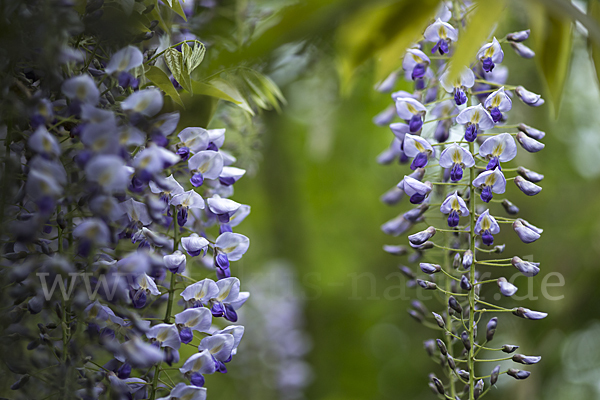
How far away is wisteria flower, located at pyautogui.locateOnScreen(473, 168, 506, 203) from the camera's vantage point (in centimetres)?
53

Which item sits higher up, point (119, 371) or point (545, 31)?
point (545, 31)

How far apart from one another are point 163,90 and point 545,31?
1.39 feet

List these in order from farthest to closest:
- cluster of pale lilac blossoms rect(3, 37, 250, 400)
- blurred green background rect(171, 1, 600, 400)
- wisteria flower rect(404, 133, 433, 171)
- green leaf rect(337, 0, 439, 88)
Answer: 1. blurred green background rect(171, 1, 600, 400)
2. wisteria flower rect(404, 133, 433, 171)
3. green leaf rect(337, 0, 439, 88)
4. cluster of pale lilac blossoms rect(3, 37, 250, 400)

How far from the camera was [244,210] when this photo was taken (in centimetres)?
60

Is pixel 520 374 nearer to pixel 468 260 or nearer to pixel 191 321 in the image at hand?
pixel 468 260

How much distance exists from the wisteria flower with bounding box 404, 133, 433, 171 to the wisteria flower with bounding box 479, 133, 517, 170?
0.06 metres

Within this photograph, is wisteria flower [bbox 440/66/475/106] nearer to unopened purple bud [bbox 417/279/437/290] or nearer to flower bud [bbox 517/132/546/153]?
flower bud [bbox 517/132/546/153]

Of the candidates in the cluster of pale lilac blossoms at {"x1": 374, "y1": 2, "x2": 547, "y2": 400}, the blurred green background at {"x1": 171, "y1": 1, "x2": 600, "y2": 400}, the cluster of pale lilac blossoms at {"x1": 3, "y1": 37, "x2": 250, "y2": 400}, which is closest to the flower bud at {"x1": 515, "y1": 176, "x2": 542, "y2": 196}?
the cluster of pale lilac blossoms at {"x1": 374, "y1": 2, "x2": 547, "y2": 400}

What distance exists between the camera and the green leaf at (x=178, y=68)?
0.49 metres

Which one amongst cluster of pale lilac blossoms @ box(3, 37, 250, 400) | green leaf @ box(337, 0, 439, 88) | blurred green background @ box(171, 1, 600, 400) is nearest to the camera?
cluster of pale lilac blossoms @ box(3, 37, 250, 400)

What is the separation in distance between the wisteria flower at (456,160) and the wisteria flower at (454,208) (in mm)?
22

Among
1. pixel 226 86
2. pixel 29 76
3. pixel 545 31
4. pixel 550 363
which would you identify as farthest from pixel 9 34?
pixel 550 363

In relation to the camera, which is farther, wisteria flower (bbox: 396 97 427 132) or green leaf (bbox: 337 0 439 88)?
wisteria flower (bbox: 396 97 427 132)

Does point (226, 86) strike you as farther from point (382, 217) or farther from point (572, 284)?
point (382, 217)
